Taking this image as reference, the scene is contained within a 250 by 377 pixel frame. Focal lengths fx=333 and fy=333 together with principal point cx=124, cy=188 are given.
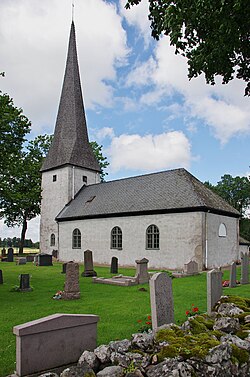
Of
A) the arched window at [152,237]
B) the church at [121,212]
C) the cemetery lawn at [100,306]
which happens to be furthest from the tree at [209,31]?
the arched window at [152,237]

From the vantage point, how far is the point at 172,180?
24297mm

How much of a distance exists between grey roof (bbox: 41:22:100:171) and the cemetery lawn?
20.0 meters

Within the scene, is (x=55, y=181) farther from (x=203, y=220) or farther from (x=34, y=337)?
(x=34, y=337)

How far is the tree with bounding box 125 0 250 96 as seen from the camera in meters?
8.10

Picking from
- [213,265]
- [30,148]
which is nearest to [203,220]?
[213,265]

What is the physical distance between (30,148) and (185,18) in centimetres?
3719

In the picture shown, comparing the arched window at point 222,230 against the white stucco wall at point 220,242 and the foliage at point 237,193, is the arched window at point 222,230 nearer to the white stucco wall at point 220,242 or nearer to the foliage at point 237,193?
the white stucco wall at point 220,242

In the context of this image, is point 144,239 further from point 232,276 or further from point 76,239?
point 232,276

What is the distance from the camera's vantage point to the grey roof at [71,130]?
3294 centimetres

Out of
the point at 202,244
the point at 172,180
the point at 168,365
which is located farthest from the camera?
the point at 172,180

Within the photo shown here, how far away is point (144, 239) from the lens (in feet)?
75.7

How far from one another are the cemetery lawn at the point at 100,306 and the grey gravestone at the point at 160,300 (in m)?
0.70

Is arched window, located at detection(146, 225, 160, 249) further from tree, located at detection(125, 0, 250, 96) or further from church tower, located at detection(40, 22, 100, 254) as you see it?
tree, located at detection(125, 0, 250, 96)

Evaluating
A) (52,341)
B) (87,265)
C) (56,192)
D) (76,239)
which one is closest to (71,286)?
(52,341)
